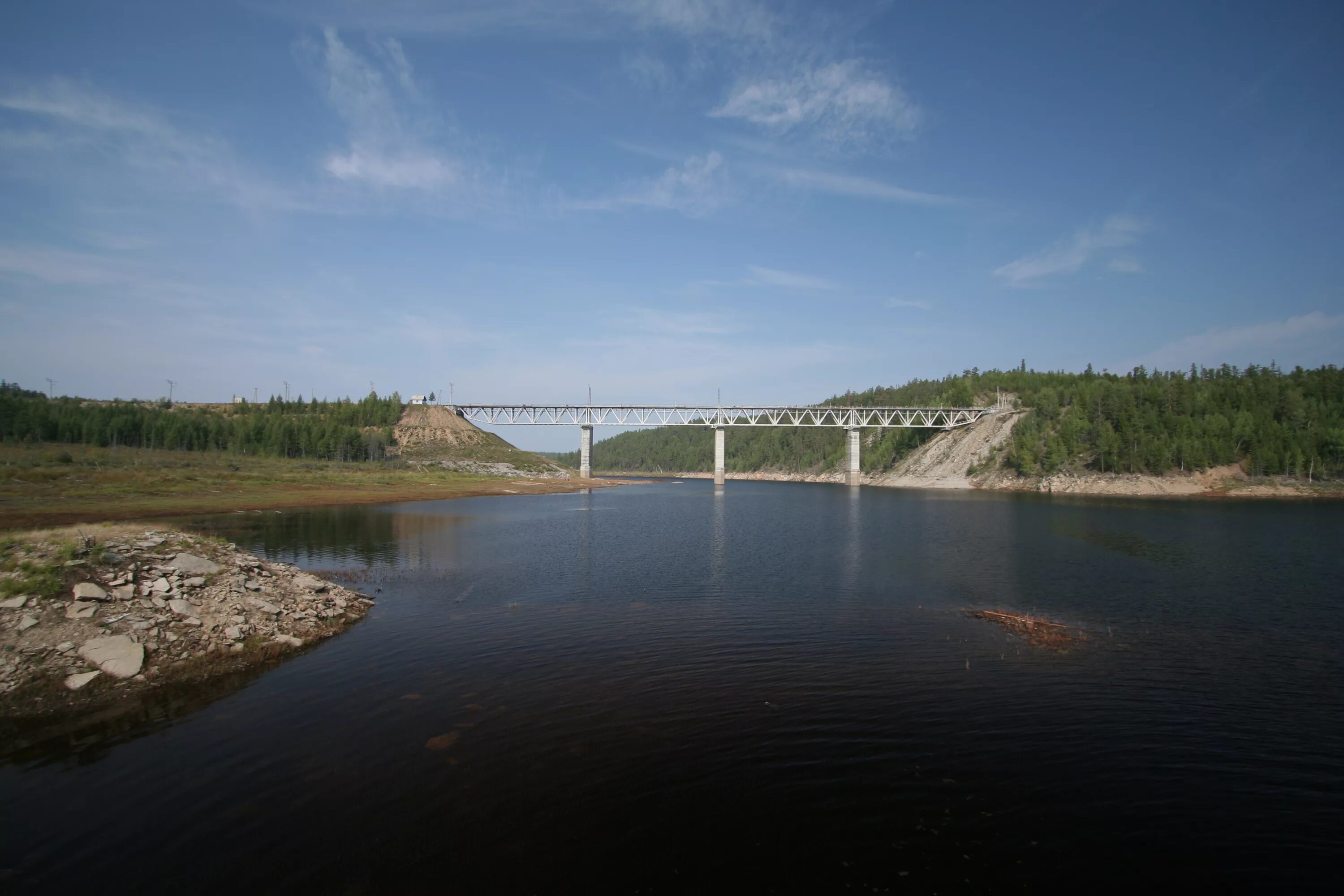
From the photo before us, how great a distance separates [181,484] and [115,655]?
71644 mm

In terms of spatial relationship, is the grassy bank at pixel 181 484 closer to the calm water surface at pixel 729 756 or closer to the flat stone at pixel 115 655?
the flat stone at pixel 115 655

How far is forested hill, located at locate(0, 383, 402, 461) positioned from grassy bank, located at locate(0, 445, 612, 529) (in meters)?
11.9

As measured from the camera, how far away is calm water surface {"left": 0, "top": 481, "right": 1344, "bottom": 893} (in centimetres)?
952

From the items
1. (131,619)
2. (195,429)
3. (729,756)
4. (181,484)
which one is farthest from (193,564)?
(195,429)

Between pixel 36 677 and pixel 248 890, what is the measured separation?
36.4ft

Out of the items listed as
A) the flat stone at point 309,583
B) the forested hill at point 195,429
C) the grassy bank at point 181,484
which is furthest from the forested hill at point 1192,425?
the forested hill at point 195,429

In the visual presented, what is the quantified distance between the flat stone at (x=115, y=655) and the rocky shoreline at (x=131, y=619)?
25mm

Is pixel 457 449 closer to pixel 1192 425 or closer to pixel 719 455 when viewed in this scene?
pixel 719 455

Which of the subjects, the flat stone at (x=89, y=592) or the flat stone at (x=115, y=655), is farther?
the flat stone at (x=89, y=592)

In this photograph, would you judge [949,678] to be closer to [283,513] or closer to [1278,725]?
[1278,725]

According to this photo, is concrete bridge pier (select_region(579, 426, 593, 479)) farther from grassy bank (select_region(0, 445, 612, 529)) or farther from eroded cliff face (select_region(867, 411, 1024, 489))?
eroded cliff face (select_region(867, 411, 1024, 489))

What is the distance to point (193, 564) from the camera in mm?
20891

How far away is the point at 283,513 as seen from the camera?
6122cm

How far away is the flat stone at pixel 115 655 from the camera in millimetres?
16125
